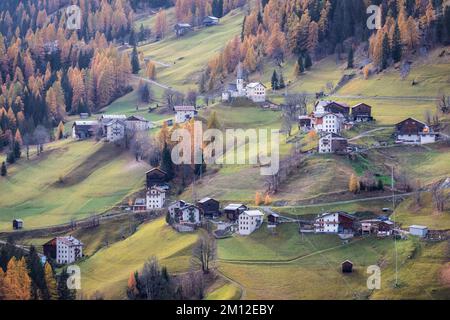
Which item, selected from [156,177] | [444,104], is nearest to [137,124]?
[156,177]

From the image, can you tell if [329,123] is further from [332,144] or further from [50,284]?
[50,284]

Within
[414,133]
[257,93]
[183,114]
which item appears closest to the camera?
[414,133]
